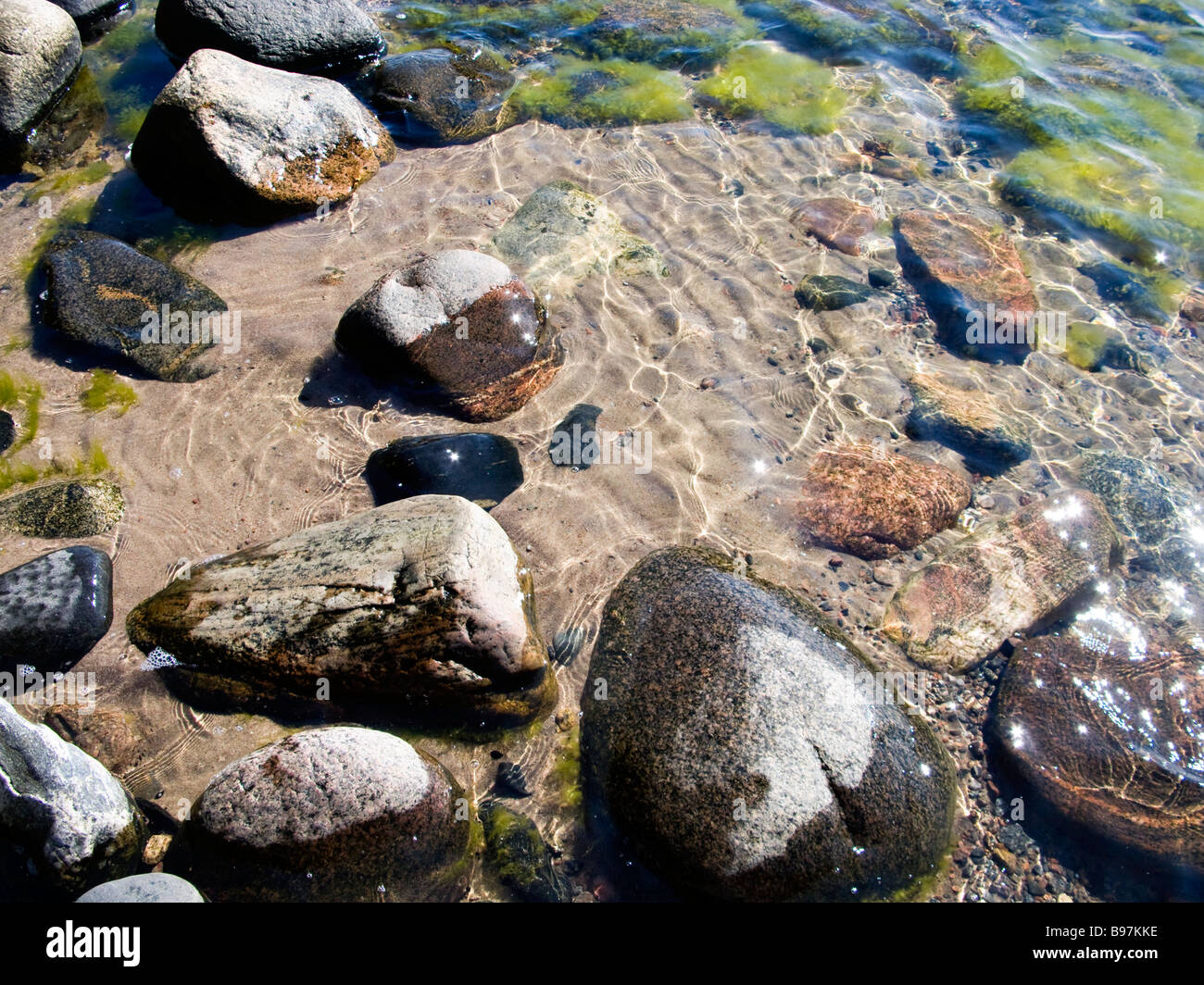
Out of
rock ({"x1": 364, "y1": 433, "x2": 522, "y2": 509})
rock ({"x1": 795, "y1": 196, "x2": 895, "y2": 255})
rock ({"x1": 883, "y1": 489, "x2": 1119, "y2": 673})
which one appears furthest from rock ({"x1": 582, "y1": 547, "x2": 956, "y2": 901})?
rock ({"x1": 795, "y1": 196, "x2": 895, "y2": 255})

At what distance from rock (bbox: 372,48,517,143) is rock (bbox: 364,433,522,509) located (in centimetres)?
493

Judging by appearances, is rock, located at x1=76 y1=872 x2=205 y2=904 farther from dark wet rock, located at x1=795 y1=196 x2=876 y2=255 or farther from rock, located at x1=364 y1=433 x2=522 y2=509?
dark wet rock, located at x1=795 y1=196 x2=876 y2=255

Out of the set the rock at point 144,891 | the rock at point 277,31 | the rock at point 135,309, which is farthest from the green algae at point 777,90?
the rock at point 144,891

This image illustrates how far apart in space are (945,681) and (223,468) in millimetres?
5772

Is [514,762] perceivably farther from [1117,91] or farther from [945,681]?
[1117,91]

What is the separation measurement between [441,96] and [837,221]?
16.9 feet

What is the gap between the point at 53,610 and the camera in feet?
14.9

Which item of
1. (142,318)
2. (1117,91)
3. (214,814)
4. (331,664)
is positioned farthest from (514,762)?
(1117,91)

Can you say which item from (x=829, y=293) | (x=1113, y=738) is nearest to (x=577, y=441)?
(x=829, y=293)

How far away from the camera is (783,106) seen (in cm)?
971

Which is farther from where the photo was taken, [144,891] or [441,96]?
[441,96]

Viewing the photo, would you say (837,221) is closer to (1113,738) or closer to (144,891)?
(1113,738)

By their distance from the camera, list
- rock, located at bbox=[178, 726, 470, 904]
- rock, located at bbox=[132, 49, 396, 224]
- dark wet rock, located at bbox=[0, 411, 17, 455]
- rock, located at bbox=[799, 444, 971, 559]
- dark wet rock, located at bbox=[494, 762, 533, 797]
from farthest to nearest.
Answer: rock, located at bbox=[132, 49, 396, 224], rock, located at bbox=[799, 444, 971, 559], dark wet rock, located at bbox=[0, 411, 17, 455], dark wet rock, located at bbox=[494, 762, 533, 797], rock, located at bbox=[178, 726, 470, 904]

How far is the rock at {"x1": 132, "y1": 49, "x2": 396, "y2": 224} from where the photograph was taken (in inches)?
273
